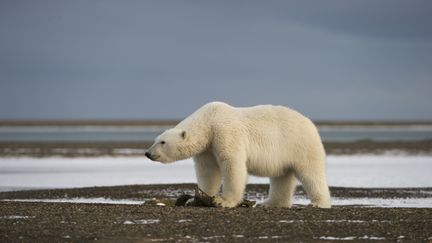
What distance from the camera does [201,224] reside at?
34.7ft

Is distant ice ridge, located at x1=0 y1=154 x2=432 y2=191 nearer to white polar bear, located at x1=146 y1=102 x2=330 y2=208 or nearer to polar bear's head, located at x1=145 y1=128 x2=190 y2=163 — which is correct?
polar bear's head, located at x1=145 y1=128 x2=190 y2=163

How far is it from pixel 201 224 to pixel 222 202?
256 centimetres

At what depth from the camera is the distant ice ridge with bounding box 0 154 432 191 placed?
72.1ft

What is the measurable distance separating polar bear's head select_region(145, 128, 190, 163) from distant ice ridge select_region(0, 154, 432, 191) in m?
7.30

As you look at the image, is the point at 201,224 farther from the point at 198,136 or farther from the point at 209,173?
the point at 209,173

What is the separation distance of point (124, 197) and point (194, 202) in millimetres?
4758

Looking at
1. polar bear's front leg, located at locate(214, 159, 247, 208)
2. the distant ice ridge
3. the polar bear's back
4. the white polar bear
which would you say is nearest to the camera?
polar bear's front leg, located at locate(214, 159, 247, 208)

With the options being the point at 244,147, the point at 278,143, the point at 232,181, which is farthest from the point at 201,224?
the point at 278,143

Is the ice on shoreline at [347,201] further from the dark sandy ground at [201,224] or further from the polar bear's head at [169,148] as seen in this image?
the dark sandy ground at [201,224]

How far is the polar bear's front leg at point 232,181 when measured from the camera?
13047 millimetres

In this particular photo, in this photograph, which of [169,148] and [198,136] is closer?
[198,136]

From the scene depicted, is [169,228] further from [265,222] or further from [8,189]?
[8,189]

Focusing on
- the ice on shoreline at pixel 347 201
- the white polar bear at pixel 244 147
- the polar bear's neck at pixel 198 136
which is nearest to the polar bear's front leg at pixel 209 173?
the white polar bear at pixel 244 147

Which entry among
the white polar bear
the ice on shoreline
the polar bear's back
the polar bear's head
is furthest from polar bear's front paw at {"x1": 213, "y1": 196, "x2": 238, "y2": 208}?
the ice on shoreline
